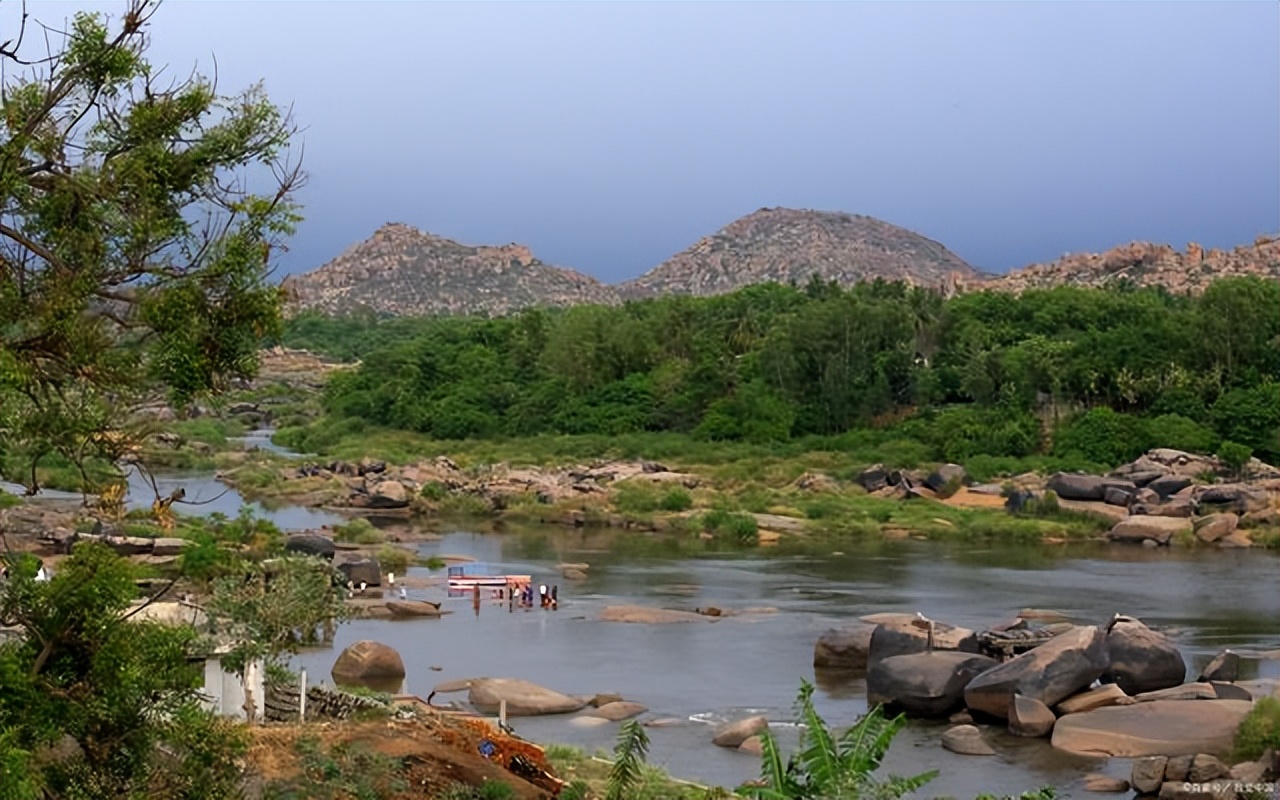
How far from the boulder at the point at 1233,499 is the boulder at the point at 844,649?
21.1 meters

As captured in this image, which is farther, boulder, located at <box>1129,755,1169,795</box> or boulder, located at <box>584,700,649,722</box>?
boulder, located at <box>584,700,649,722</box>

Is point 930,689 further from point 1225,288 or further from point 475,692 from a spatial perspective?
point 1225,288

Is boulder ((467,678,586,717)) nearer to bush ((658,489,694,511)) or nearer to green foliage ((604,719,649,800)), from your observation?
green foliage ((604,719,649,800))

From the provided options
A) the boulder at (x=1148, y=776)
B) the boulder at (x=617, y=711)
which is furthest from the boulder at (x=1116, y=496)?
the boulder at (x=1148, y=776)

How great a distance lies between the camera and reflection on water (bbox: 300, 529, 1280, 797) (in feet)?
69.3

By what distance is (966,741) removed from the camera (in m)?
20.8

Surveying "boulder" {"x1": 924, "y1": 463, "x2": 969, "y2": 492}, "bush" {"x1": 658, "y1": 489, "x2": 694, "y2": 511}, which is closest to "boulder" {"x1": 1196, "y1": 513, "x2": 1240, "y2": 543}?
"boulder" {"x1": 924, "y1": 463, "x2": 969, "y2": 492}

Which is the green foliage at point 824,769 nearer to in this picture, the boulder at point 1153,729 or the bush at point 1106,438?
the boulder at point 1153,729

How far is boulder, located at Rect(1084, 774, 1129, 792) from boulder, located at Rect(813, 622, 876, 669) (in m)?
6.86

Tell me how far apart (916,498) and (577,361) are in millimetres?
23632

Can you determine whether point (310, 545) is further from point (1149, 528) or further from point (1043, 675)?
point (1149, 528)

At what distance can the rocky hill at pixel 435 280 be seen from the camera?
17088cm

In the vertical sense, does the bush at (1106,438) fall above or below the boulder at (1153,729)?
above

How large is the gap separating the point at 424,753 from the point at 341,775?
1.07 meters
